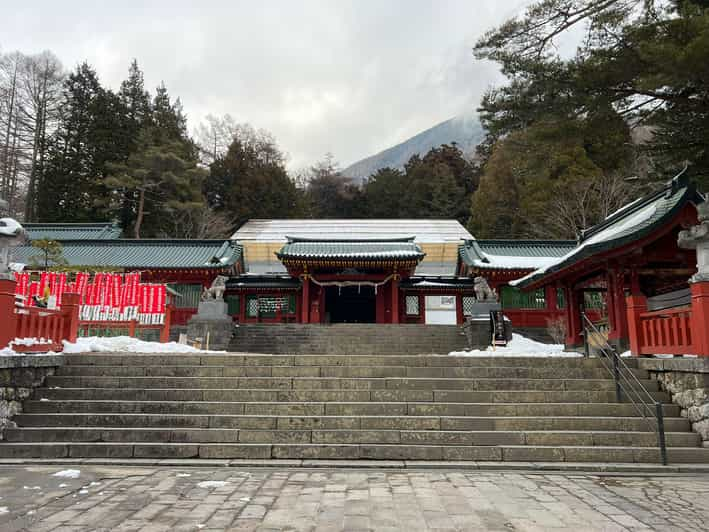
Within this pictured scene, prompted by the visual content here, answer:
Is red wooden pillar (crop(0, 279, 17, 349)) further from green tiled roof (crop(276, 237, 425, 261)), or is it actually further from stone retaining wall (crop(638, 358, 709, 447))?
green tiled roof (crop(276, 237, 425, 261))

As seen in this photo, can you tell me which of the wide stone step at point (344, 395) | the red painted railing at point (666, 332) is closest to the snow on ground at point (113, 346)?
the wide stone step at point (344, 395)

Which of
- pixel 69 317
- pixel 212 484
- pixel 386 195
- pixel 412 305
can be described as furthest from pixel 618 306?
pixel 386 195

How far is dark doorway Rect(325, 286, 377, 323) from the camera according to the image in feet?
78.0

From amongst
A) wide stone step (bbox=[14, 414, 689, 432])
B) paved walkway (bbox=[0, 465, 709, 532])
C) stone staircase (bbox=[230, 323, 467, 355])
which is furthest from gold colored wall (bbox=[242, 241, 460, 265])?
paved walkway (bbox=[0, 465, 709, 532])

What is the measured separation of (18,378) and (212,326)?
828 centimetres

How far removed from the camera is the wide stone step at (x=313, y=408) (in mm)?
6801

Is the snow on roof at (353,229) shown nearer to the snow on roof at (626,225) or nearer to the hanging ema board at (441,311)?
the hanging ema board at (441,311)

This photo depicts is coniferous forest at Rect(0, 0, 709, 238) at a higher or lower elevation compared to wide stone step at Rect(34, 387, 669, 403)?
higher

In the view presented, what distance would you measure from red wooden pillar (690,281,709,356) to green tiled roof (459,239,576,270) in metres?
13.4

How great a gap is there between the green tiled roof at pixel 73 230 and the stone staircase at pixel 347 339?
52.7ft

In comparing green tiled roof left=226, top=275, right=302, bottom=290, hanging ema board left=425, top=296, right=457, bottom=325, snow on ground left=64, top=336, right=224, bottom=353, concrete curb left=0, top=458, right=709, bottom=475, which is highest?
green tiled roof left=226, top=275, right=302, bottom=290

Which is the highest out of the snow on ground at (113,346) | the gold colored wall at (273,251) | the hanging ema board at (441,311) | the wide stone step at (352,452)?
the gold colored wall at (273,251)

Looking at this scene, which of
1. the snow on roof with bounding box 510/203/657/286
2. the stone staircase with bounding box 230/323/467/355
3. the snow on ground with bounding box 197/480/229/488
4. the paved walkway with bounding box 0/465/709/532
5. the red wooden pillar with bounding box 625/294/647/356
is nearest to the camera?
the paved walkway with bounding box 0/465/709/532

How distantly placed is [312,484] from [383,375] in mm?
3067
